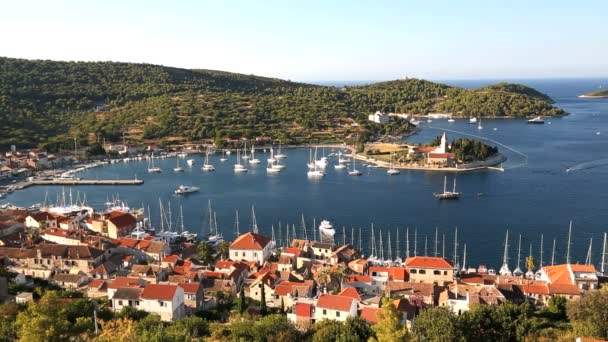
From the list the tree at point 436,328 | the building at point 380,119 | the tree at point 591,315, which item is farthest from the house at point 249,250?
the building at point 380,119

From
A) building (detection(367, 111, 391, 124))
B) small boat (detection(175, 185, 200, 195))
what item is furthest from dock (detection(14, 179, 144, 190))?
building (detection(367, 111, 391, 124))

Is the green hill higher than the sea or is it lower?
higher

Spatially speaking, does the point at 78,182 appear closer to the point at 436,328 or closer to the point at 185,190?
the point at 185,190

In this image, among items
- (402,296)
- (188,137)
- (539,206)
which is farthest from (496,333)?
(188,137)

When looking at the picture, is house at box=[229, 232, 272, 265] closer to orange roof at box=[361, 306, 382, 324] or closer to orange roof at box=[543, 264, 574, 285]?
orange roof at box=[361, 306, 382, 324]

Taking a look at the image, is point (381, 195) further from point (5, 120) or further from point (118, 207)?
point (5, 120)
